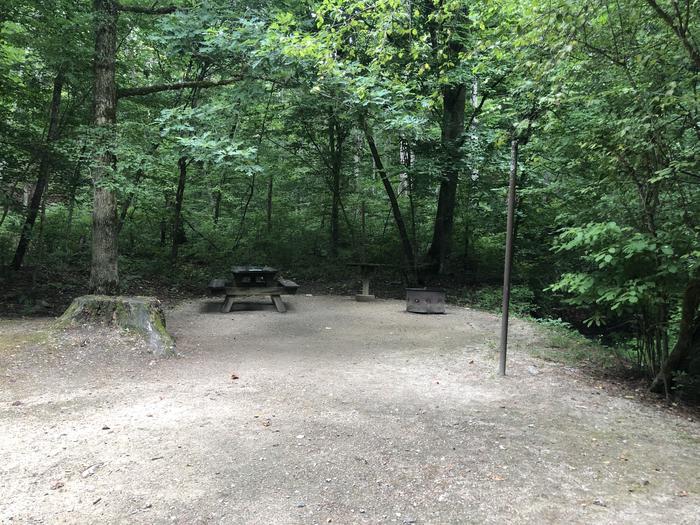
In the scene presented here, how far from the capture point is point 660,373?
4762 mm

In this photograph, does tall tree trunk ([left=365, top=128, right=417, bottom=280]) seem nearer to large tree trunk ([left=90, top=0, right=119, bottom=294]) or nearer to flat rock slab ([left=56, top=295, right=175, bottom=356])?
large tree trunk ([left=90, top=0, right=119, bottom=294])

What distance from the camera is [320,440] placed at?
3.34 meters

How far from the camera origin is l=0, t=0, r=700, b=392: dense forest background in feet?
13.9

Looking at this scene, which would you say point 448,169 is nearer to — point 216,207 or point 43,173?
point 216,207

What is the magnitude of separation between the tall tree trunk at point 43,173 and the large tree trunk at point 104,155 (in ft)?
4.27

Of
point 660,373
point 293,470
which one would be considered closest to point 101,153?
point 293,470

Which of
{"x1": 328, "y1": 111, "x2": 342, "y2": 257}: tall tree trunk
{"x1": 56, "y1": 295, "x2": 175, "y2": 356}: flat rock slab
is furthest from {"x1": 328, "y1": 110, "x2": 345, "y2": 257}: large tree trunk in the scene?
{"x1": 56, "y1": 295, "x2": 175, "y2": 356}: flat rock slab

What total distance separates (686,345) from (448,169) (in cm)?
743

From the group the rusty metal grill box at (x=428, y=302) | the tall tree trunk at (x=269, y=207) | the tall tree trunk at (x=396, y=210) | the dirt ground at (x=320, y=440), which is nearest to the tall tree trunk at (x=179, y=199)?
the tall tree trunk at (x=269, y=207)

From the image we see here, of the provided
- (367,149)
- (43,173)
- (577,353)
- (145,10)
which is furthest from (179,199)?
(577,353)

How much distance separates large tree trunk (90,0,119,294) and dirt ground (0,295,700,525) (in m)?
1.48

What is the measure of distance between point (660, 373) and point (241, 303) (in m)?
7.70

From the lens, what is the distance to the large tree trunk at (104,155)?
6.73 m

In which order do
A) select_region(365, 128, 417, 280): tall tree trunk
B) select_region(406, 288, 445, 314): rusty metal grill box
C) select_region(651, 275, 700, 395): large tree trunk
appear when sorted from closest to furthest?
select_region(651, 275, 700, 395): large tree trunk → select_region(406, 288, 445, 314): rusty metal grill box → select_region(365, 128, 417, 280): tall tree trunk
